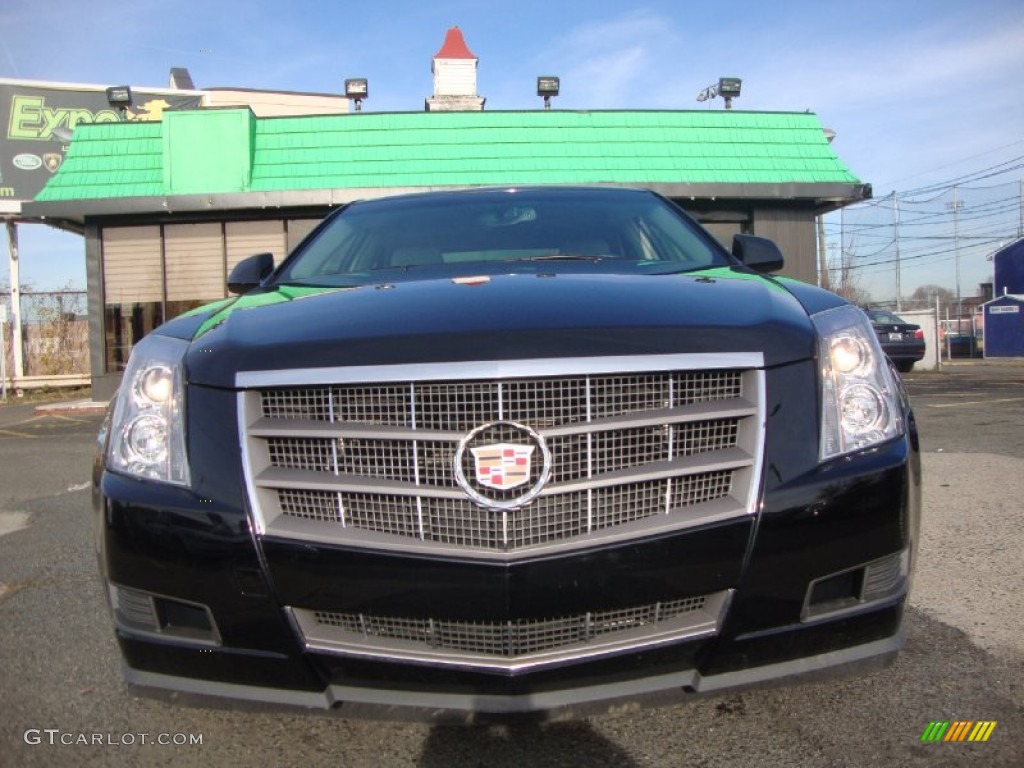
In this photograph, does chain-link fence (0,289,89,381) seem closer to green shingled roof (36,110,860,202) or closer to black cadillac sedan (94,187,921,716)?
green shingled roof (36,110,860,202)

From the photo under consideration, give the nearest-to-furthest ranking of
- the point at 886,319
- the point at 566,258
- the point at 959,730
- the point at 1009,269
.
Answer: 1. the point at 959,730
2. the point at 566,258
3. the point at 886,319
4. the point at 1009,269

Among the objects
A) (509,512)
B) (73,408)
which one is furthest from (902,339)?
(509,512)

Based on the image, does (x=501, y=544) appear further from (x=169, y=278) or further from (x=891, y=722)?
(x=169, y=278)

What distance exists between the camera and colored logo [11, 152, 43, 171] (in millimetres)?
21703

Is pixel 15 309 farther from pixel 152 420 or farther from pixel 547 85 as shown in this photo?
pixel 152 420

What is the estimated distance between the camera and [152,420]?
2.02 metres

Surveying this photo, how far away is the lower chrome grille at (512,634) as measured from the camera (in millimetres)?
1797

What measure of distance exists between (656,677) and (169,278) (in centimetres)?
1630

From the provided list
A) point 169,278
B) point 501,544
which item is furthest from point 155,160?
point 501,544

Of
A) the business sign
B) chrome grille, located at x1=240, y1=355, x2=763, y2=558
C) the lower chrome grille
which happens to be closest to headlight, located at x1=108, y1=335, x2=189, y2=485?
chrome grille, located at x1=240, y1=355, x2=763, y2=558

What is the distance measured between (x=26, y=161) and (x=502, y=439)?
24473 millimetres

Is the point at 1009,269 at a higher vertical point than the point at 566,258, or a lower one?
higher

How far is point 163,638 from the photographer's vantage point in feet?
6.28

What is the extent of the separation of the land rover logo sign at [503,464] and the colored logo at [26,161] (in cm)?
2434
